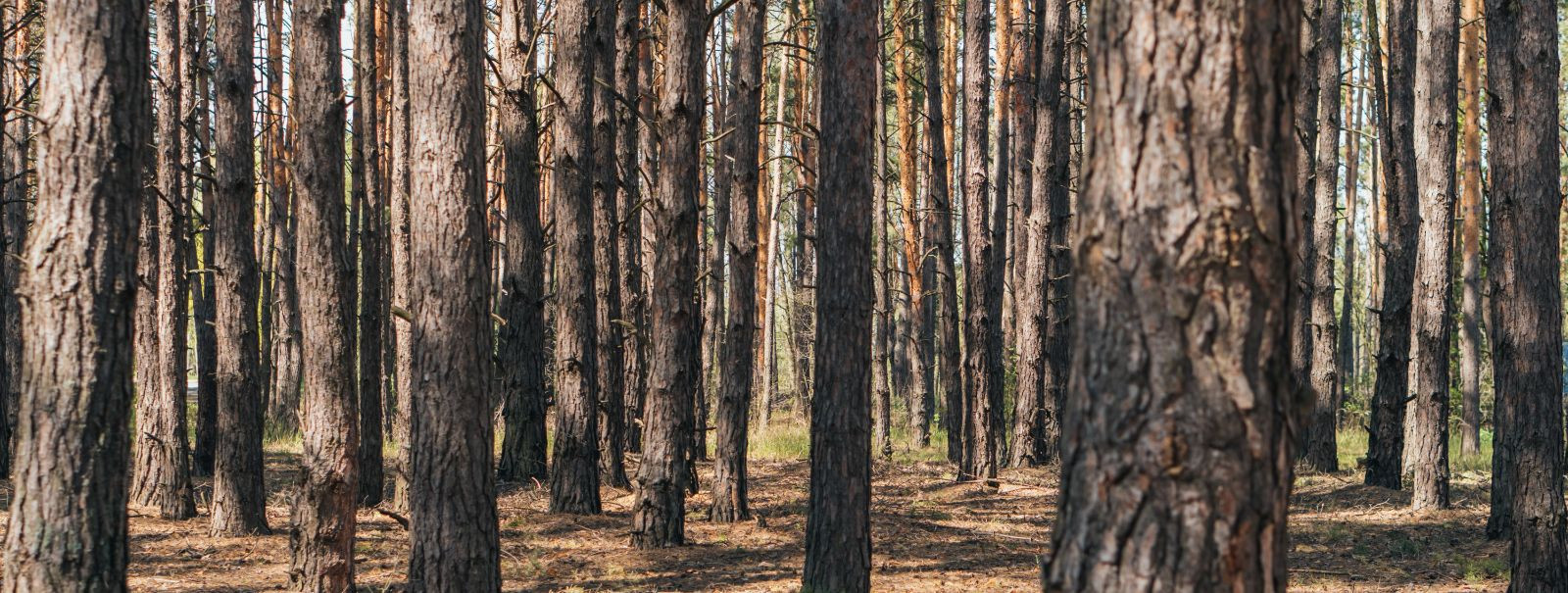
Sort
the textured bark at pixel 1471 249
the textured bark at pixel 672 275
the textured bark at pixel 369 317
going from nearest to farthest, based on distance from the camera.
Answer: the textured bark at pixel 672 275 → the textured bark at pixel 369 317 → the textured bark at pixel 1471 249

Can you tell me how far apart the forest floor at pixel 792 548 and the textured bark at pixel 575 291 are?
0.43 metres

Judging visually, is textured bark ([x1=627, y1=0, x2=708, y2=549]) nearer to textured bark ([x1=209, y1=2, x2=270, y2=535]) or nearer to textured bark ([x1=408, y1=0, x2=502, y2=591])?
textured bark ([x1=408, y1=0, x2=502, y2=591])

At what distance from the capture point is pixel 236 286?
944 centimetres

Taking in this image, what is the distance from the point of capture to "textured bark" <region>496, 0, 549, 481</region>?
10805 mm

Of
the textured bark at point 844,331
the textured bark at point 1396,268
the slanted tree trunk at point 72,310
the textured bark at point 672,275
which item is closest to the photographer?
the slanted tree trunk at point 72,310

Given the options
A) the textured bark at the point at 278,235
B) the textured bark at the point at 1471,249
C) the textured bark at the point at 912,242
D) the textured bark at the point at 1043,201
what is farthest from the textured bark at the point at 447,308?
the textured bark at the point at 1471,249

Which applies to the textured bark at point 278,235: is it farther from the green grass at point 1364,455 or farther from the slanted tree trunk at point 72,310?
the green grass at point 1364,455

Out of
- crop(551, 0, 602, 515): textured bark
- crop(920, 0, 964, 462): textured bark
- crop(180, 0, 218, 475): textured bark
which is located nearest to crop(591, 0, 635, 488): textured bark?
crop(551, 0, 602, 515): textured bark

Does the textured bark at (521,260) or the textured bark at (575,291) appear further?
the textured bark at (521,260)

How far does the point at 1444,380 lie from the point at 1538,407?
5032mm

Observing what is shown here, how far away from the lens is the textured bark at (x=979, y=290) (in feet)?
47.1

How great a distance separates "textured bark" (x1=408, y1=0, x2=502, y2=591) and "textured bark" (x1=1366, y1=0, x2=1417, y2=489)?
410 inches

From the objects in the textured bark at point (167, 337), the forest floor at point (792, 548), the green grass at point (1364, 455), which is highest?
the textured bark at point (167, 337)

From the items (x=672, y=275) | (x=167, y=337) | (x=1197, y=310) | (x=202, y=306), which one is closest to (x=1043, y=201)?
Result: (x=672, y=275)
